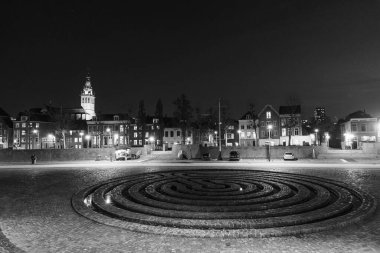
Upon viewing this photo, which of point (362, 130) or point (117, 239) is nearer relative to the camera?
point (117, 239)

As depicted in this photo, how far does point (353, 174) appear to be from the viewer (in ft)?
Result: 93.9

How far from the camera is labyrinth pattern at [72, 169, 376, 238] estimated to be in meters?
13.1

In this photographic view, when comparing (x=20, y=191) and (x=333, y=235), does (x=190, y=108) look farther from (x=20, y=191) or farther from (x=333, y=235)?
(x=333, y=235)

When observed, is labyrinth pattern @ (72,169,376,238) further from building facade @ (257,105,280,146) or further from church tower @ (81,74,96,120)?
church tower @ (81,74,96,120)

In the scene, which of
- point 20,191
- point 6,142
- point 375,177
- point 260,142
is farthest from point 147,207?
point 6,142

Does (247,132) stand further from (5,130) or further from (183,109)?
(5,130)

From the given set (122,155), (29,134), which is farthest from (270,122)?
(29,134)

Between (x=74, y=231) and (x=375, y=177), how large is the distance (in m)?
26.0

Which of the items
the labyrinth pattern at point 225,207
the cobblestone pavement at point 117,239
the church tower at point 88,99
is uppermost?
the church tower at point 88,99

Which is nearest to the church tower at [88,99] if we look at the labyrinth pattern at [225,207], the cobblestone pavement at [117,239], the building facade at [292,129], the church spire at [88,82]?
the church spire at [88,82]

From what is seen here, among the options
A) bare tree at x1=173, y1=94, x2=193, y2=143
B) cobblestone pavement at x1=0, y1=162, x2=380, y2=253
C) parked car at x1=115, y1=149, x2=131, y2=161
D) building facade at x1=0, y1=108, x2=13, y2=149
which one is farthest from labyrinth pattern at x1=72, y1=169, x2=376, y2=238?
building facade at x1=0, y1=108, x2=13, y2=149

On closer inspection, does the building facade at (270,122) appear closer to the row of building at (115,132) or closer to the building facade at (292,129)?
the building facade at (292,129)

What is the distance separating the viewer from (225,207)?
16359 millimetres

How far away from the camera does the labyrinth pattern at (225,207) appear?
516 inches
